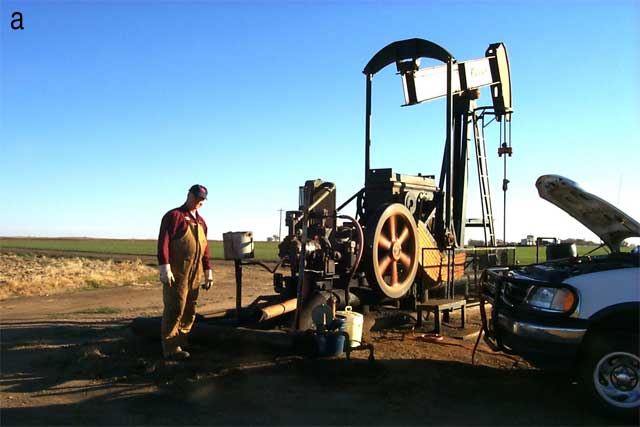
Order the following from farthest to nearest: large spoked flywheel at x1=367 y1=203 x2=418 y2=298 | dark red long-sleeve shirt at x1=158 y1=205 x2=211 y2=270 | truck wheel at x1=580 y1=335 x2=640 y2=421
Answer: large spoked flywheel at x1=367 y1=203 x2=418 y2=298 < dark red long-sleeve shirt at x1=158 y1=205 x2=211 y2=270 < truck wheel at x1=580 y1=335 x2=640 y2=421

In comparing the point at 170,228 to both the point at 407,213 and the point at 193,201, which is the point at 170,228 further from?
the point at 407,213

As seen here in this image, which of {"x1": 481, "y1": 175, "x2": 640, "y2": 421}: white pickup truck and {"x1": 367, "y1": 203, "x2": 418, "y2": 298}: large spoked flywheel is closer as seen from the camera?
{"x1": 481, "y1": 175, "x2": 640, "y2": 421}: white pickup truck

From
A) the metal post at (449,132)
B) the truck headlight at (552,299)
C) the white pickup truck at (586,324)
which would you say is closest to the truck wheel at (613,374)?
the white pickup truck at (586,324)

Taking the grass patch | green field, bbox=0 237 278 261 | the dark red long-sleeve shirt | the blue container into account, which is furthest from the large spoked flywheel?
green field, bbox=0 237 278 261

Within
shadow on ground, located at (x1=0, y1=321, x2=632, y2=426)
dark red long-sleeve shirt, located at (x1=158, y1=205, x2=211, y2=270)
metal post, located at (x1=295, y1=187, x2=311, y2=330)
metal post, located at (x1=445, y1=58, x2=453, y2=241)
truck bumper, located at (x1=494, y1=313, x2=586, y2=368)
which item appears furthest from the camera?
metal post, located at (x1=445, y1=58, x2=453, y2=241)

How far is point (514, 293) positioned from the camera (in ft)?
18.7

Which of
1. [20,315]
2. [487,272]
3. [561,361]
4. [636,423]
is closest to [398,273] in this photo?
[487,272]

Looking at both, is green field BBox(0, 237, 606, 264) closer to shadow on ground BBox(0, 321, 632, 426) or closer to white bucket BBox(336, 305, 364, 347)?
white bucket BBox(336, 305, 364, 347)

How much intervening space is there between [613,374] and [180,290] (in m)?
4.29

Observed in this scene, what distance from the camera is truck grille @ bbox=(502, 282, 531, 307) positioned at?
550 centimetres

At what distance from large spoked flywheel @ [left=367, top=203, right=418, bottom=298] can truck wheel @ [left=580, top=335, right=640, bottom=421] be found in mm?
3392

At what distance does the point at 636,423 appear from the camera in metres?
4.68

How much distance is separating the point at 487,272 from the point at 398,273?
2303 millimetres

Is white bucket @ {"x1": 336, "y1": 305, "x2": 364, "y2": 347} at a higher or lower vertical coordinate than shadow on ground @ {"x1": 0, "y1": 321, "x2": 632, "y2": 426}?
higher
